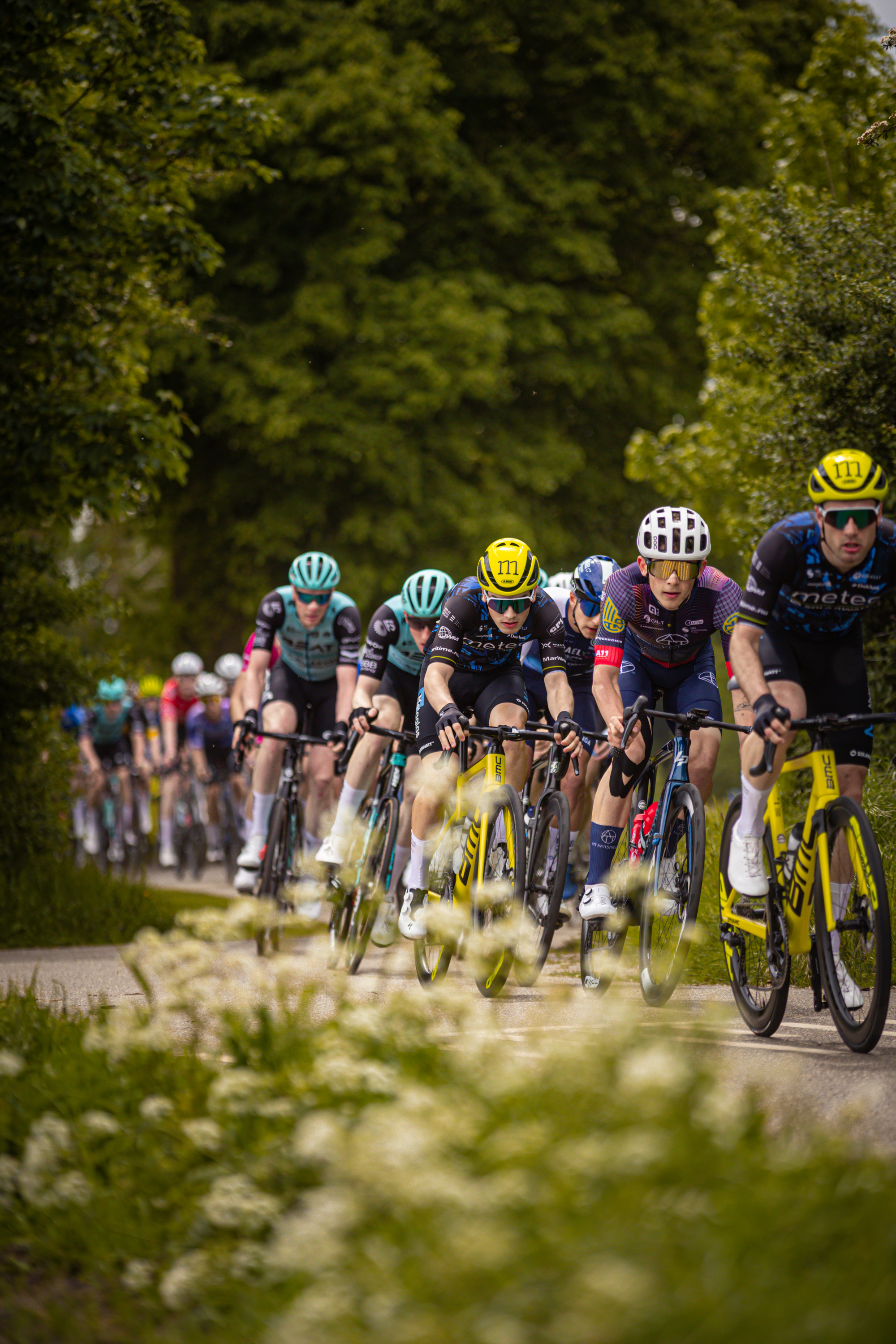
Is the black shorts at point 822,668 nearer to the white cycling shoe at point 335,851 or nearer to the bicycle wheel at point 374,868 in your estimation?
the bicycle wheel at point 374,868

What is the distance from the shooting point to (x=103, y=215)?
1010cm

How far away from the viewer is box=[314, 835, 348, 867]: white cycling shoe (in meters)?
8.64

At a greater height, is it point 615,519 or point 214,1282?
point 615,519

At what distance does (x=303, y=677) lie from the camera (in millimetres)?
10641

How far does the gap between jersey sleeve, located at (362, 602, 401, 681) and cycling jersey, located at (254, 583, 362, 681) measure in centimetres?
115

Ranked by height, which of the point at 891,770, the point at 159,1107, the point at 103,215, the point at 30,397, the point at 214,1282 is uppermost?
the point at 103,215

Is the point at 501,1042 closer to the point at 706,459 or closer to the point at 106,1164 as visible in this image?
the point at 106,1164

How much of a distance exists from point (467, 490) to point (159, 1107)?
19231 millimetres

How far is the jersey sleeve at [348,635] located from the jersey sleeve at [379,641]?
3.59ft

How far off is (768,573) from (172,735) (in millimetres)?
13250

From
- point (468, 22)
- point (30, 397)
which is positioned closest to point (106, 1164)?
point (30, 397)

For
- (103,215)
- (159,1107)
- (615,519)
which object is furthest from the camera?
(615,519)

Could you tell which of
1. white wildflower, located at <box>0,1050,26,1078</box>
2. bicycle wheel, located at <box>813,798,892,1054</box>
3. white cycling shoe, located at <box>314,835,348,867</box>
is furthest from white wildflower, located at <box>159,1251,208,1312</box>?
white cycling shoe, located at <box>314,835,348,867</box>

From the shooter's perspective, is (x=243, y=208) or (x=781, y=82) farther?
(x=781, y=82)
